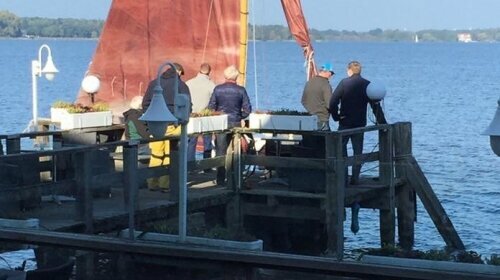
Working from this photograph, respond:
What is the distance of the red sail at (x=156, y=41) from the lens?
1900 centimetres

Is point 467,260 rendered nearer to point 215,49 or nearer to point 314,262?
point 314,262

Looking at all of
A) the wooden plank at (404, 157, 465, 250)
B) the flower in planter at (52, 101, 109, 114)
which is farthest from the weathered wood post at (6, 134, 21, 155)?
the wooden plank at (404, 157, 465, 250)

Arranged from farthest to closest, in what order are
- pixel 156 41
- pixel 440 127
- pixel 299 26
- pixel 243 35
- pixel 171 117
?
pixel 440 127
pixel 156 41
pixel 243 35
pixel 299 26
pixel 171 117

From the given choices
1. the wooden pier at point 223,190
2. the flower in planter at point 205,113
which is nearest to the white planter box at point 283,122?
the wooden pier at point 223,190

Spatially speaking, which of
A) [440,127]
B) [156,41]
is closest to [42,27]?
[440,127]

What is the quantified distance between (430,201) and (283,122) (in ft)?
6.88

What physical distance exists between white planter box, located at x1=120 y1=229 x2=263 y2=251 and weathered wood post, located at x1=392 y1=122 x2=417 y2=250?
4138mm

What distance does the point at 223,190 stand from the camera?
13.9 m

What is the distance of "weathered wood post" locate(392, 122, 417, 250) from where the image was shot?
14.1 m

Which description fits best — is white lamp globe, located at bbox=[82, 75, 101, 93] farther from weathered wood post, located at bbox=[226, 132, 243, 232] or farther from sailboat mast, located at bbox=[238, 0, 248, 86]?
weathered wood post, located at bbox=[226, 132, 243, 232]

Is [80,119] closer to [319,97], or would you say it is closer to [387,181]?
[319,97]

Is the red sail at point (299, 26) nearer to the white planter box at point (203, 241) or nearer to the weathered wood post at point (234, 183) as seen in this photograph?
the weathered wood post at point (234, 183)

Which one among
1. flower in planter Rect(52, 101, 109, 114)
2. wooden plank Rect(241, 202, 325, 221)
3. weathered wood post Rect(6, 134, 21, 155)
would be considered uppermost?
flower in planter Rect(52, 101, 109, 114)

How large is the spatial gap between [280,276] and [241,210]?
14.2ft
